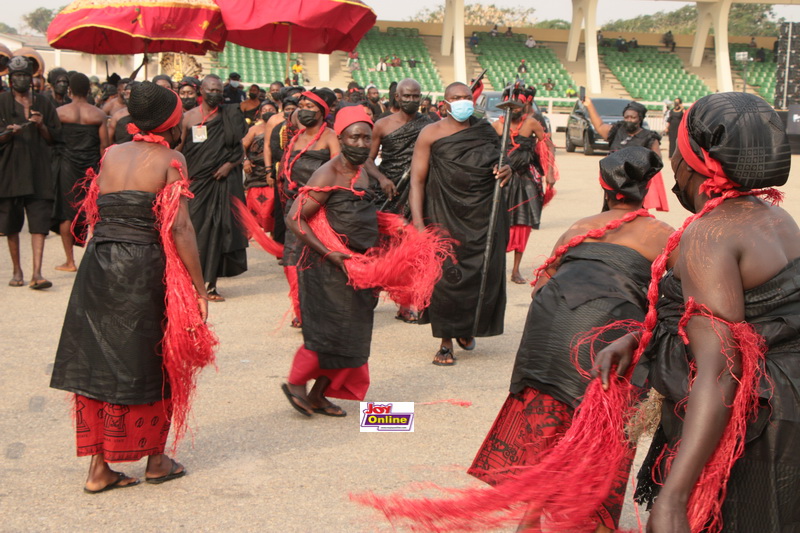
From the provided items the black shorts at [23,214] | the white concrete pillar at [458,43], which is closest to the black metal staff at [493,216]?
the black shorts at [23,214]

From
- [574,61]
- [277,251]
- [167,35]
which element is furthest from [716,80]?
[277,251]

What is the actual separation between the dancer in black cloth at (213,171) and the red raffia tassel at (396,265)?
3612 mm

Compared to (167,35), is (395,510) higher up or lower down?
lower down

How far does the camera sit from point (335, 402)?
231 inches

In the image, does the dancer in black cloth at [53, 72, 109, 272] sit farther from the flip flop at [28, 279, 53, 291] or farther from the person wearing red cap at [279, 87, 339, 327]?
the person wearing red cap at [279, 87, 339, 327]

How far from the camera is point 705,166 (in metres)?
2.32

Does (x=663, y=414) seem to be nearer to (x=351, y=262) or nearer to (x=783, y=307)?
(x=783, y=307)

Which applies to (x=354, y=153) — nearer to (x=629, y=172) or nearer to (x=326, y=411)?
(x=326, y=411)

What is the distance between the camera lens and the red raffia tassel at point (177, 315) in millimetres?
4152

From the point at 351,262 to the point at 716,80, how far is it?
48564mm

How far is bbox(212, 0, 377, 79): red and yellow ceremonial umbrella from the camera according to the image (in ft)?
37.8

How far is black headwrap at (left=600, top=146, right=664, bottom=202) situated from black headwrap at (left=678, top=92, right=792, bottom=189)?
125 centimetres

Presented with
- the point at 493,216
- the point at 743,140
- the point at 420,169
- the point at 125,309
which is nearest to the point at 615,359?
the point at 743,140
